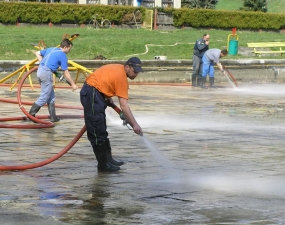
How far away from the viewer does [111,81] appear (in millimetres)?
10078

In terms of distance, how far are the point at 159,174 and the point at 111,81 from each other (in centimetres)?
127

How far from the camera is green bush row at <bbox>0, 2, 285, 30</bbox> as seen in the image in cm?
4559

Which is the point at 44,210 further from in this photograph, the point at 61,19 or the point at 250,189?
the point at 61,19

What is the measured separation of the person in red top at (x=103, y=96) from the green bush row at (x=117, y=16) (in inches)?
1395

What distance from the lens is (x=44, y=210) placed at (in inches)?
307

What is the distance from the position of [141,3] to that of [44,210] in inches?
2245

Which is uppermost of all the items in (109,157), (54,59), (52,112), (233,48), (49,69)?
(54,59)

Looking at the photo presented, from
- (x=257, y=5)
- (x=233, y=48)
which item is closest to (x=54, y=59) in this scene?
(x=233, y=48)

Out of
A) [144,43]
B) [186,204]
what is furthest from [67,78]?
[144,43]

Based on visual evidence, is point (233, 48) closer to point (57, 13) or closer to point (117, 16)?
point (57, 13)

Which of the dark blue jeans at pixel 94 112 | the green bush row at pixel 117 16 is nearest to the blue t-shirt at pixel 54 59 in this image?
the dark blue jeans at pixel 94 112

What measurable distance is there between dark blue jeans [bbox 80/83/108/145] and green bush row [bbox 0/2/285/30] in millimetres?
35439

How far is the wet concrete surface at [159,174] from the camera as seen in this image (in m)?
7.79

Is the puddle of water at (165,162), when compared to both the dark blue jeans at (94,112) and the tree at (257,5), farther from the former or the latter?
the tree at (257,5)
